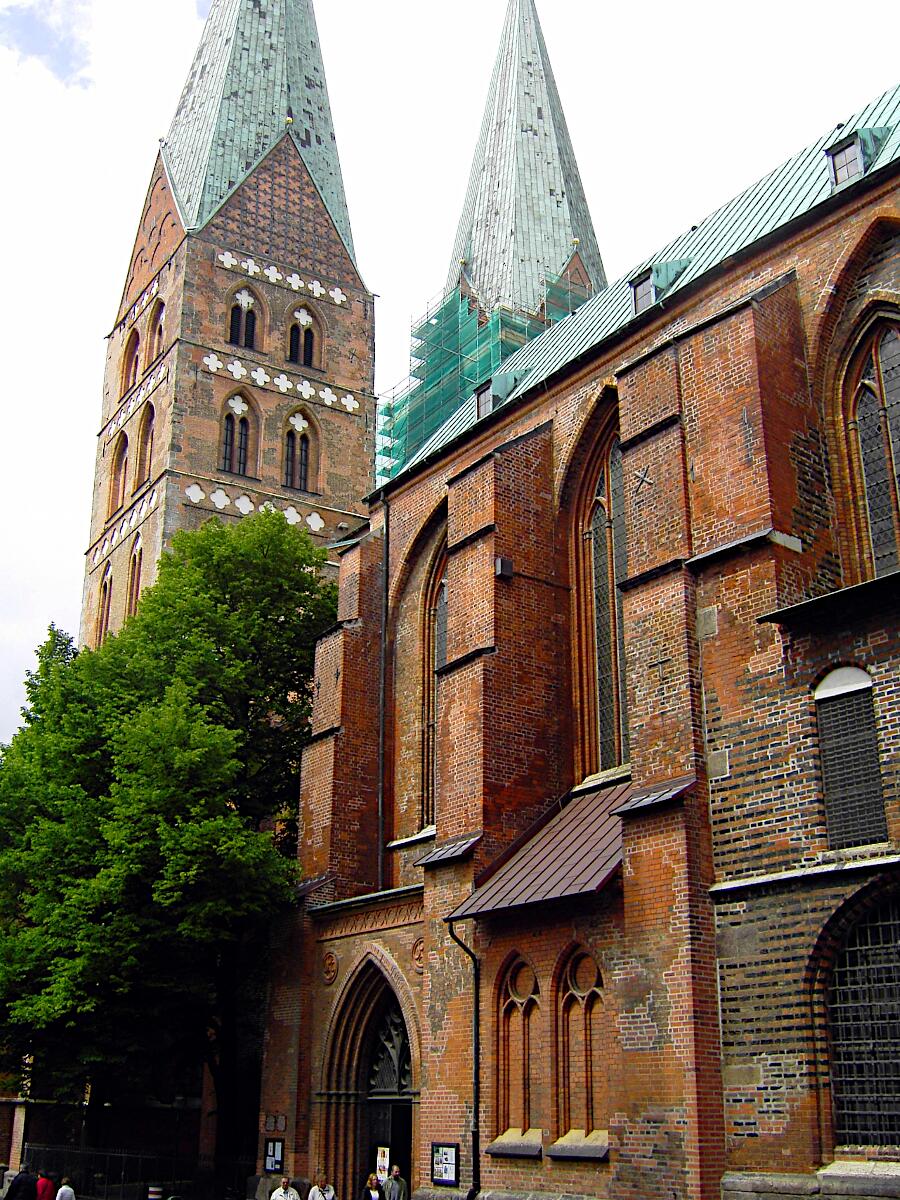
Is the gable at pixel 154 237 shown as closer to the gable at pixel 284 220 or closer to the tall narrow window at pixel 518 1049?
the gable at pixel 284 220

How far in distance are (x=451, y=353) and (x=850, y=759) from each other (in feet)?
92.4

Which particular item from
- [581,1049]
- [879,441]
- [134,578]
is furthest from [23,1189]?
[134,578]

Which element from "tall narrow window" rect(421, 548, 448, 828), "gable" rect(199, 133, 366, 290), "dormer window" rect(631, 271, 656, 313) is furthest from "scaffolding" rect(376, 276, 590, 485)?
"dormer window" rect(631, 271, 656, 313)

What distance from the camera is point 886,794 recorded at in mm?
13180

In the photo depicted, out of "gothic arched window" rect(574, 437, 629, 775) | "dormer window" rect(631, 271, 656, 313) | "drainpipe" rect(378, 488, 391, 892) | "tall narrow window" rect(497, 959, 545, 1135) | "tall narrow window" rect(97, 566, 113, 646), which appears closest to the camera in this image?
"tall narrow window" rect(497, 959, 545, 1135)

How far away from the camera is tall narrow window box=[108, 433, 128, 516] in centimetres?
4047

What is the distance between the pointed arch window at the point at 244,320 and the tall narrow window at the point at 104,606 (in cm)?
770

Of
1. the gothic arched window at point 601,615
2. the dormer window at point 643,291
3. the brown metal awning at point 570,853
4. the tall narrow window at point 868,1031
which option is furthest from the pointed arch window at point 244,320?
the tall narrow window at point 868,1031

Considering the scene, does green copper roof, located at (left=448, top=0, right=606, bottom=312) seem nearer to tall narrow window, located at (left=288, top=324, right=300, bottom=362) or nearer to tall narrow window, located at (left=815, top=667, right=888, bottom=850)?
tall narrow window, located at (left=288, top=324, right=300, bottom=362)

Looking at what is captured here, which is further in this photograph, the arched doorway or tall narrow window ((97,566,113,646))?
tall narrow window ((97,566,113,646))

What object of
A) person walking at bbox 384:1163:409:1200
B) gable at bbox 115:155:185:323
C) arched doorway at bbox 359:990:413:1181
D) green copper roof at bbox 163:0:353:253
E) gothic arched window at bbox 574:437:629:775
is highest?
green copper roof at bbox 163:0:353:253

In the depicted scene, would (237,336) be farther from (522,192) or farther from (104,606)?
(522,192)

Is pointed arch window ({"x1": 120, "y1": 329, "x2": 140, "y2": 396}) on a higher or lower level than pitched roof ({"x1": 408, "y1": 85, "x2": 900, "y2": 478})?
higher

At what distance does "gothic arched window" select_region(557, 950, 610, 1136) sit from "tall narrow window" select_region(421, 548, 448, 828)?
22.1 feet
